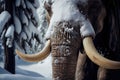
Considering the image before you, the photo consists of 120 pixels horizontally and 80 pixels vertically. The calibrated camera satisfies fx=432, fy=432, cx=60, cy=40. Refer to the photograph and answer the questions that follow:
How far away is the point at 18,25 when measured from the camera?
21438 mm

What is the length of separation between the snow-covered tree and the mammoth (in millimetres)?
15001

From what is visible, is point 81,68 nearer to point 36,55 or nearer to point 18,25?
point 36,55

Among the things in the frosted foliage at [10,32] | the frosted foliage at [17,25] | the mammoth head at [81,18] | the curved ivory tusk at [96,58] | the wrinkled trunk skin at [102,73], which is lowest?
the wrinkled trunk skin at [102,73]

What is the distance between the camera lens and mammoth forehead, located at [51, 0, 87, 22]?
17.6 feet

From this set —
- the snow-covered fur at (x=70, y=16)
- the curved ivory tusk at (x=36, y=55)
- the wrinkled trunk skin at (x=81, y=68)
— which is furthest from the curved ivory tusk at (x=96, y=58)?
the wrinkled trunk skin at (x=81, y=68)

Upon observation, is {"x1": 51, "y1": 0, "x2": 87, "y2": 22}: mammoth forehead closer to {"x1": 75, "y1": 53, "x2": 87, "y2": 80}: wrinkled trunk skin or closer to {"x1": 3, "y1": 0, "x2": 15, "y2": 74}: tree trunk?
{"x1": 75, "y1": 53, "x2": 87, "y2": 80}: wrinkled trunk skin

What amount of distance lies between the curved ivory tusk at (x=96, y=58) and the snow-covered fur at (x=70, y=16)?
127mm

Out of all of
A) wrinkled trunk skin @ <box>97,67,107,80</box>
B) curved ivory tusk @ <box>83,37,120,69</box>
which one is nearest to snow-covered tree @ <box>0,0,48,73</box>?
wrinkled trunk skin @ <box>97,67,107,80</box>

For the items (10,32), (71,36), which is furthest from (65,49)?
(10,32)

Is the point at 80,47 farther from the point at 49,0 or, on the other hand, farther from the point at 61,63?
the point at 49,0

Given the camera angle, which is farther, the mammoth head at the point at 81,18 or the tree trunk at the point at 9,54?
the tree trunk at the point at 9,54

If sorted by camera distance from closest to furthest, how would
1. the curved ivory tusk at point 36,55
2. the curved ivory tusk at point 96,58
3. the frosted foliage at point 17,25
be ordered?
1. the curved ivory tusk at point 96,58
2. the curved ivory tusk at point 36,55
3. the frosted foliage at point 17,25

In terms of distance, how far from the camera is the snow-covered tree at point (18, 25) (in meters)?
20.8

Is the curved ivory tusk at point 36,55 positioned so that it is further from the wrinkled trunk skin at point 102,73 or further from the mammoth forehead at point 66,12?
the wrinkled trunk skin at point 102,73
